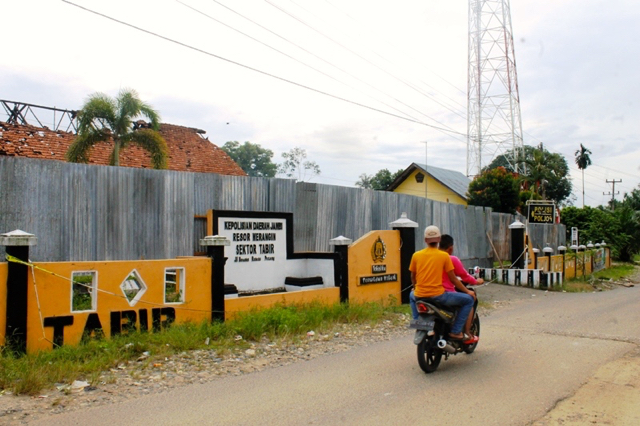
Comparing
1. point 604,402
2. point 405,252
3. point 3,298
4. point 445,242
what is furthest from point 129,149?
point 604,402

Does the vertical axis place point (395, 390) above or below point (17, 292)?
below

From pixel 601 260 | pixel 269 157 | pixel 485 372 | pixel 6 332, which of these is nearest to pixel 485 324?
pixel 485 372

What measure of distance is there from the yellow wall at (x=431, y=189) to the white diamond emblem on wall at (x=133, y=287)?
36.0 metres

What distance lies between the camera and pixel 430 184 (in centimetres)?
4428

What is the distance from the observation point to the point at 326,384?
6320 millimetres

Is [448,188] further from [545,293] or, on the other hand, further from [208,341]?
[208,341]

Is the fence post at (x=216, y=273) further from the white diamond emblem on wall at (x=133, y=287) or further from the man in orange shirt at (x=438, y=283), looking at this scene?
the man in orange shirt at (x=438, y=283)

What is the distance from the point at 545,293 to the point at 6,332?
46.5 ft

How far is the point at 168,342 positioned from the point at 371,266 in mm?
5313

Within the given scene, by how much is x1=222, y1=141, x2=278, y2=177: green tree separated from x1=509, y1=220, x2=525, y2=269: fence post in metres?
32.3

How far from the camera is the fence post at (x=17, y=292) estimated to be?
6.95 metres

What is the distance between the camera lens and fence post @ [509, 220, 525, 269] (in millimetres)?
19766

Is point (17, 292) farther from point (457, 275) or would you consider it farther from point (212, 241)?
point (457, 275)

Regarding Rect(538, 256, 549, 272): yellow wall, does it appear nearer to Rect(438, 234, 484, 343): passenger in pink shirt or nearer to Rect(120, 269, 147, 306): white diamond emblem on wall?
Rect(438, 234, 484, 343): passenger in pink shirt
